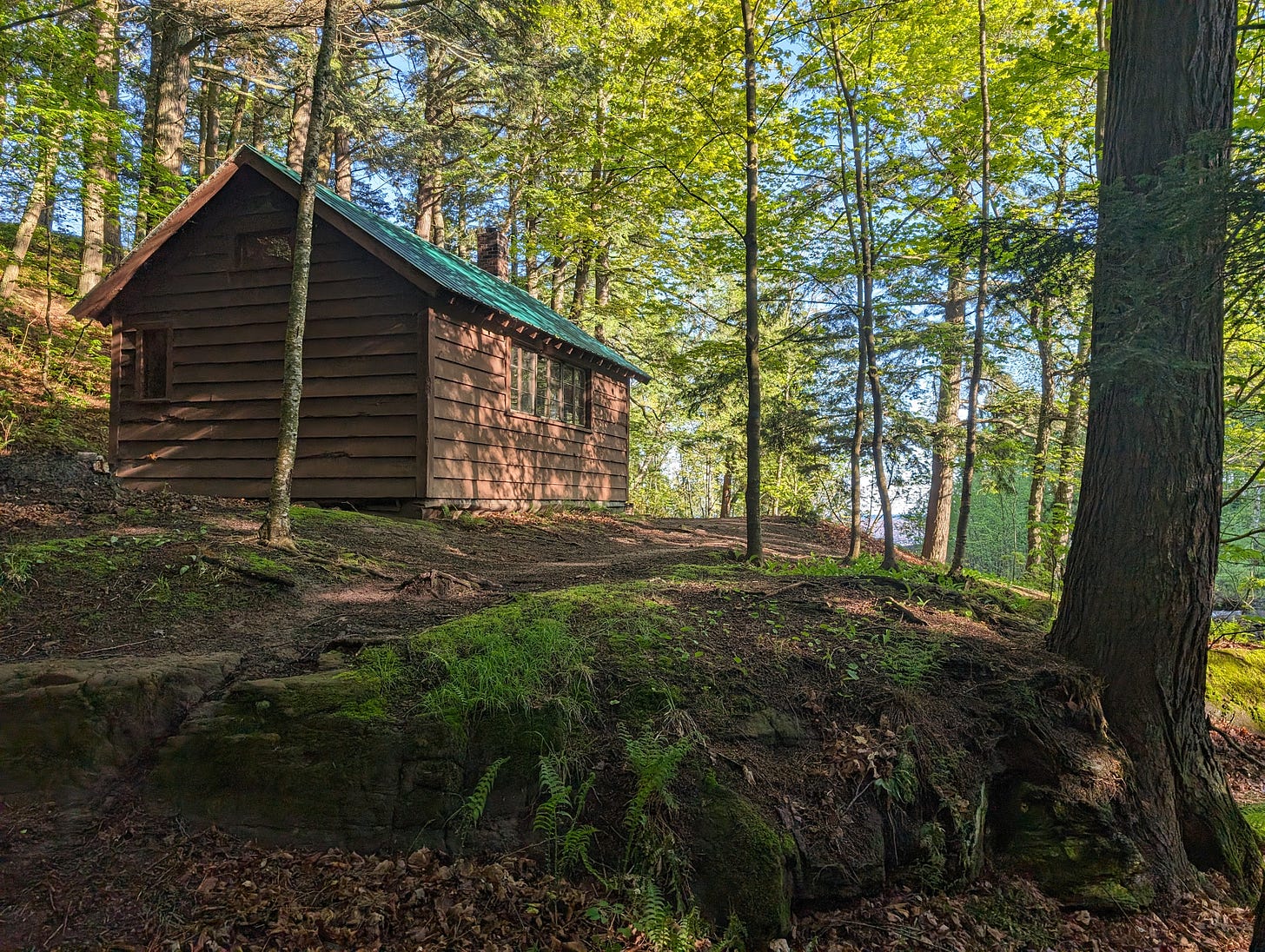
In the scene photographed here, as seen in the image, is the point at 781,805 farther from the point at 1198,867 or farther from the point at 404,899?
the point at 1198,867

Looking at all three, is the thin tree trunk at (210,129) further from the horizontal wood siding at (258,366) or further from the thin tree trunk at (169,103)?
the horizontal wood siding at (258,366)

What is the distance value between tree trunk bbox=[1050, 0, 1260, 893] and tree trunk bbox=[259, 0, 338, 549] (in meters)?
6.94

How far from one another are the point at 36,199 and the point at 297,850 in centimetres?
1686

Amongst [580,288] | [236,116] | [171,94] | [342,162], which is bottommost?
[580,288]

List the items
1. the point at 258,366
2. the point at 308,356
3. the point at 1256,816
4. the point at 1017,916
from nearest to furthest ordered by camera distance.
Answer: the point at 1017,916
the point at 1256,816
the point at 308,356
the point at 258,366

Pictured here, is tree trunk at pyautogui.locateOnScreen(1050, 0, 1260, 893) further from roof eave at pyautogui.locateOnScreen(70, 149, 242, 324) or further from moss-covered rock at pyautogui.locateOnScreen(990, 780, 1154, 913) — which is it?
roof eave at pyautogui.locateOnScreen(70, 149, 242, 324)

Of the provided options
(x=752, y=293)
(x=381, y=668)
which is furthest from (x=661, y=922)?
(x=752, y=293)

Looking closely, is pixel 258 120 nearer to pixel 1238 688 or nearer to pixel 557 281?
pixel 557 281

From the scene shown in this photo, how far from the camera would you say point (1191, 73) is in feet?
15.0

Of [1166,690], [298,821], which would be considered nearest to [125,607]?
[298,821]

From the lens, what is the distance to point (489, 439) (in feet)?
41.5

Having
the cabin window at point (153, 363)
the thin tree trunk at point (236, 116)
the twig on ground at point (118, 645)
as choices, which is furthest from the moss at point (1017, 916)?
the thin tree trunk at point (236, 116)

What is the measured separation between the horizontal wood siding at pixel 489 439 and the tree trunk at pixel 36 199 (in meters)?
8.49

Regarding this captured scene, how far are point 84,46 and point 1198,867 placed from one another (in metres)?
20.5
